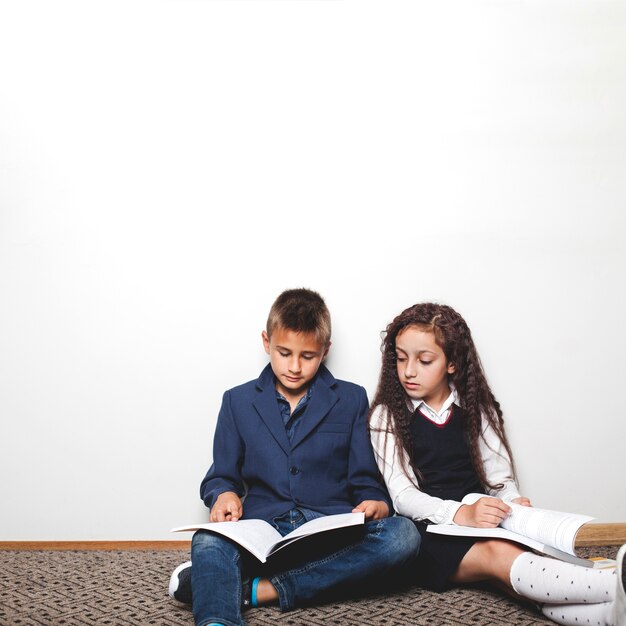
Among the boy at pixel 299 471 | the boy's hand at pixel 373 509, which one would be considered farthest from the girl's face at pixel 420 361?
the boy's hand at pixel 373 509

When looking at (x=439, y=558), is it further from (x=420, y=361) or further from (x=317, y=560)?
(x=420, y=361)

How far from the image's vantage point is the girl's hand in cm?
124

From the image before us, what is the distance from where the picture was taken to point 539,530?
1.21 m

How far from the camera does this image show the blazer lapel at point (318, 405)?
1.41 m

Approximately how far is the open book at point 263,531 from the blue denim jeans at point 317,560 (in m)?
0.04

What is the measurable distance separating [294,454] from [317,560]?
0.22m

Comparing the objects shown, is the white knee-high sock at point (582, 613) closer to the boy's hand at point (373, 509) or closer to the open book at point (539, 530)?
the open book at point (539, 530)

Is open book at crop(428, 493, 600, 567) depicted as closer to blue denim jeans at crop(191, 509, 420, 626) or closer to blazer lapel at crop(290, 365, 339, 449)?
blue denim jeans at crop(191, 509, 420, 626)

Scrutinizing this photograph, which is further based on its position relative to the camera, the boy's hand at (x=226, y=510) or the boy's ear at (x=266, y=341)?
the boy's ear at (x=266, y=341)

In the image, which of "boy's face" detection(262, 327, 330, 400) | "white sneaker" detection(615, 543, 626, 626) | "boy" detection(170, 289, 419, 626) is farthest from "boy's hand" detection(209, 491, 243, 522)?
"white sneaker" detection(615, 543, 626, 626)

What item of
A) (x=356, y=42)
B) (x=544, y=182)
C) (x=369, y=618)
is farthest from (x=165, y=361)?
(x=544, y=182)

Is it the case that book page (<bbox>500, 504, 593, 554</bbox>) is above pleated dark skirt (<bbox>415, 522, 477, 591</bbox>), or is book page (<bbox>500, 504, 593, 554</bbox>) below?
above

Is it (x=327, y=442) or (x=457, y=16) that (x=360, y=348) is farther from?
(x=457, y=16)

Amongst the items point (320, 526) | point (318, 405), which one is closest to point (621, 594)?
point (320, 526)
